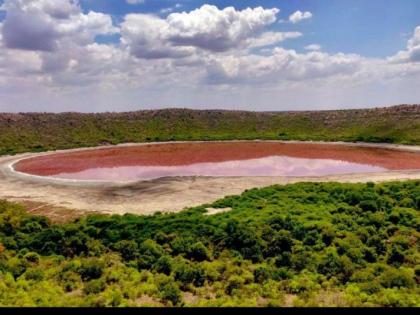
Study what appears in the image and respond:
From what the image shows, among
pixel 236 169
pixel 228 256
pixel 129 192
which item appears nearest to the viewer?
pixel 228 256

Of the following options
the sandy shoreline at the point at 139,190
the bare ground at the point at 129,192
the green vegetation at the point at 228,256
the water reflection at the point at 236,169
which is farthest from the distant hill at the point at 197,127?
the green vegetation at the point at 228,256

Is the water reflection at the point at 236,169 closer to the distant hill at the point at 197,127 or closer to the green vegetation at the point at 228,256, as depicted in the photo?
the green vegetation at the point at 228,256

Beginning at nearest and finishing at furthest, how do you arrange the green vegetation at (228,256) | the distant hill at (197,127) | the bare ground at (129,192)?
the green vegetation at (228,256)
the bare ground at (129,192)
the distant hill at (197,127)

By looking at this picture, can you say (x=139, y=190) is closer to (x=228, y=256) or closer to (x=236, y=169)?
(x=228, y=256)

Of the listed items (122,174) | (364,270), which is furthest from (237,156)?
(364,270)

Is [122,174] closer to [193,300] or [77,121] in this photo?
[193,300]

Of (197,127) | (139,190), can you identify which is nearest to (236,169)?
(139,190)

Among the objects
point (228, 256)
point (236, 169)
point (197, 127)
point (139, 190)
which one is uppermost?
point (197, 127)
